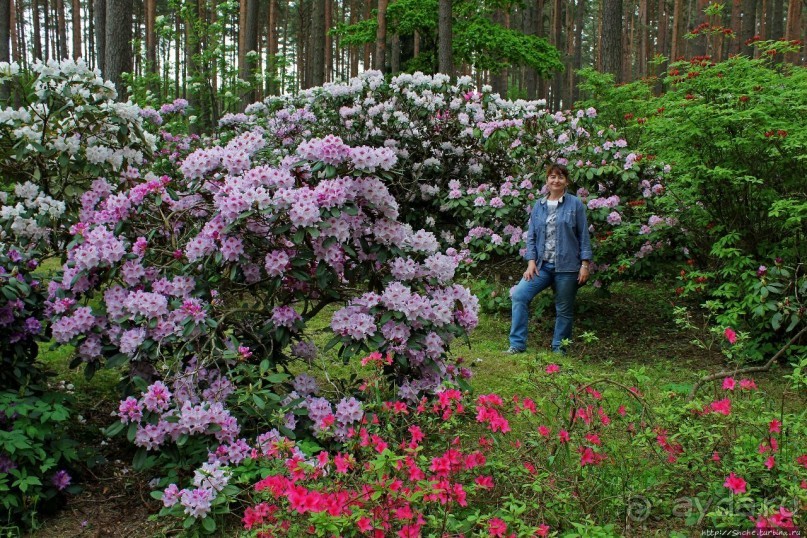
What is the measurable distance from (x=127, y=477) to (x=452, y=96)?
5427mm

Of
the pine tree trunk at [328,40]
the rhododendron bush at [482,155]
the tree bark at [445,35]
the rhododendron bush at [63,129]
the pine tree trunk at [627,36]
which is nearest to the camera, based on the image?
the rhododendron bush at [63,129]

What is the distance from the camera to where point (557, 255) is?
5.24 m

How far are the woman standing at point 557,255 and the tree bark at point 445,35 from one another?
5692 millimetres

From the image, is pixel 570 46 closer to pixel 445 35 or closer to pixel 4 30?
pixel 445 35

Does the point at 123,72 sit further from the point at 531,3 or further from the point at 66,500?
the point at 531,3

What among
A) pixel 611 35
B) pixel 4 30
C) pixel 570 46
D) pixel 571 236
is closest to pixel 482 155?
pixel 571 236

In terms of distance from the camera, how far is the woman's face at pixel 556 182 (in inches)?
207

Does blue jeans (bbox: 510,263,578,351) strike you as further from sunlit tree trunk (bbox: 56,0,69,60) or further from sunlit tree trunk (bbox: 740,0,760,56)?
sunlit tree trunk (bbox: 56,0,69,60)

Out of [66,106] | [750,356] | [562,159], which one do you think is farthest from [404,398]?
[562,159]

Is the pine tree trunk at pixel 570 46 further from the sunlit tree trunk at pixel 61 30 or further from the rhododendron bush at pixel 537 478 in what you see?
the rhododendron bush at pixel 537 478

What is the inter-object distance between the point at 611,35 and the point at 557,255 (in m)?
6.60

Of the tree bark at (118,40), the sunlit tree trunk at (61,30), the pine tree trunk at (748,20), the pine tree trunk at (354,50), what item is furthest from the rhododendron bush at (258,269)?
the pine tree trunk at (354,50)

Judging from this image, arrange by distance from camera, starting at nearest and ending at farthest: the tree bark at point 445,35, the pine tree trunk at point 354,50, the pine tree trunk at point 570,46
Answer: the tree bark at point 445,35, the pine tree trunk at point 354,50, the pine tree trunk at point 570,46

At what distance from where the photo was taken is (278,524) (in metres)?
2.17
